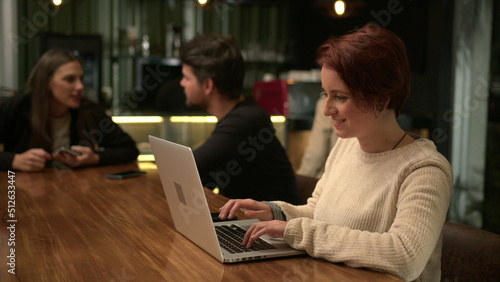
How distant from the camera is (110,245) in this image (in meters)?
1.59

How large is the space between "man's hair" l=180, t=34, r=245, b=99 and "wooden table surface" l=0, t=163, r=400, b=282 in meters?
0.61

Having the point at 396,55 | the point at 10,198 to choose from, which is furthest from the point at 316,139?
the point at 396,55

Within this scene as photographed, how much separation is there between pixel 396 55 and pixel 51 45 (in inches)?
157

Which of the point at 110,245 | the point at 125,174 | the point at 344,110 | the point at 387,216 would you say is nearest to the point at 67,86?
the point at 125,174

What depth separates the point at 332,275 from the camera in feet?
4.35

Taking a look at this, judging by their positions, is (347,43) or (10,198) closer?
(347,43)

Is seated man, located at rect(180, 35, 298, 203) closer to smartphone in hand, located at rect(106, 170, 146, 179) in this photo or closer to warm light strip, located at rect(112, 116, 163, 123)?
smartphone in hand, located at rect(106, 170, 146, 179)

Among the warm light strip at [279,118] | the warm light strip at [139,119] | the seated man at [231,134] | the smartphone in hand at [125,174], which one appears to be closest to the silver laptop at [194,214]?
the seated man at [231,134]

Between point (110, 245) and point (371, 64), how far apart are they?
2.77 feet

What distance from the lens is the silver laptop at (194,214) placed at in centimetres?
140

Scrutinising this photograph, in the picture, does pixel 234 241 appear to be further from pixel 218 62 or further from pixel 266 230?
pixel 218 62

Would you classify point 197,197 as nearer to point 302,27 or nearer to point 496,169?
point 496,169

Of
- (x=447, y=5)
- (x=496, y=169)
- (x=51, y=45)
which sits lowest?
(x=496, y=169)

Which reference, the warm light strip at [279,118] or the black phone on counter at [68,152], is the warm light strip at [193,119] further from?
the black phone on counter at [68,152]
